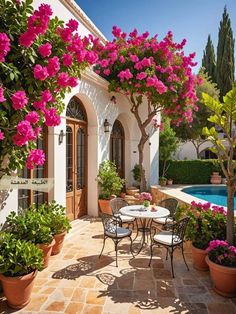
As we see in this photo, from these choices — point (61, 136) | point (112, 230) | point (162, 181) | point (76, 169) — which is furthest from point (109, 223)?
point (162, 181)

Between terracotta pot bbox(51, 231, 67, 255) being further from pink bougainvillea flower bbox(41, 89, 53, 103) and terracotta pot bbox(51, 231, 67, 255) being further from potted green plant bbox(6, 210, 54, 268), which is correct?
pink bougainvillea flower bbox(41, 89, 53, 103)

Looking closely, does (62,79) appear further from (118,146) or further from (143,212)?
(118,146)

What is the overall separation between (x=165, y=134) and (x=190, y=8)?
25.9ft

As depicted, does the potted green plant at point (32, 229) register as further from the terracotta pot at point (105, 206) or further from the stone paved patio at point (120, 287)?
the terracotta pot at point (105, 206)

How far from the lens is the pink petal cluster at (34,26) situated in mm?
3266

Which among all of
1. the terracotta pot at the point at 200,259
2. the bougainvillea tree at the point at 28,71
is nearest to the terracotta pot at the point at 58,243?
the bougainvillea tree at the point at 28,71

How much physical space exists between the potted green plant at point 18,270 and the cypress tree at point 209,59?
28.2 metres

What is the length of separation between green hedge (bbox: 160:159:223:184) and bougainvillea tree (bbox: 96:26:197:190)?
783 cm

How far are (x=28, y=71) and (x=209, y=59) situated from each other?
28812 millimetres

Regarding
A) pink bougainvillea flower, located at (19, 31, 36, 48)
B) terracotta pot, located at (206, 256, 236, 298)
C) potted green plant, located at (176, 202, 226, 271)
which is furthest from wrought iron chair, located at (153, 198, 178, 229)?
pink bougainvillea flower, located at (19, 31, 36, 48)

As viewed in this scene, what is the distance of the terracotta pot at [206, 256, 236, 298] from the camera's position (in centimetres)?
372

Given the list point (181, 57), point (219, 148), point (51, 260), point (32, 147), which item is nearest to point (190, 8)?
point (181, 57)

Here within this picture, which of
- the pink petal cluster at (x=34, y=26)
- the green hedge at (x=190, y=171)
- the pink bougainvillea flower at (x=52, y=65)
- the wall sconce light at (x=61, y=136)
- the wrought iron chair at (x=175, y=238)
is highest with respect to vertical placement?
the pink petal cluster at (x=34, y=26)

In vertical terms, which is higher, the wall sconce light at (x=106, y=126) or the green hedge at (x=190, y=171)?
the wall sconce light at (x=106, y=126)
